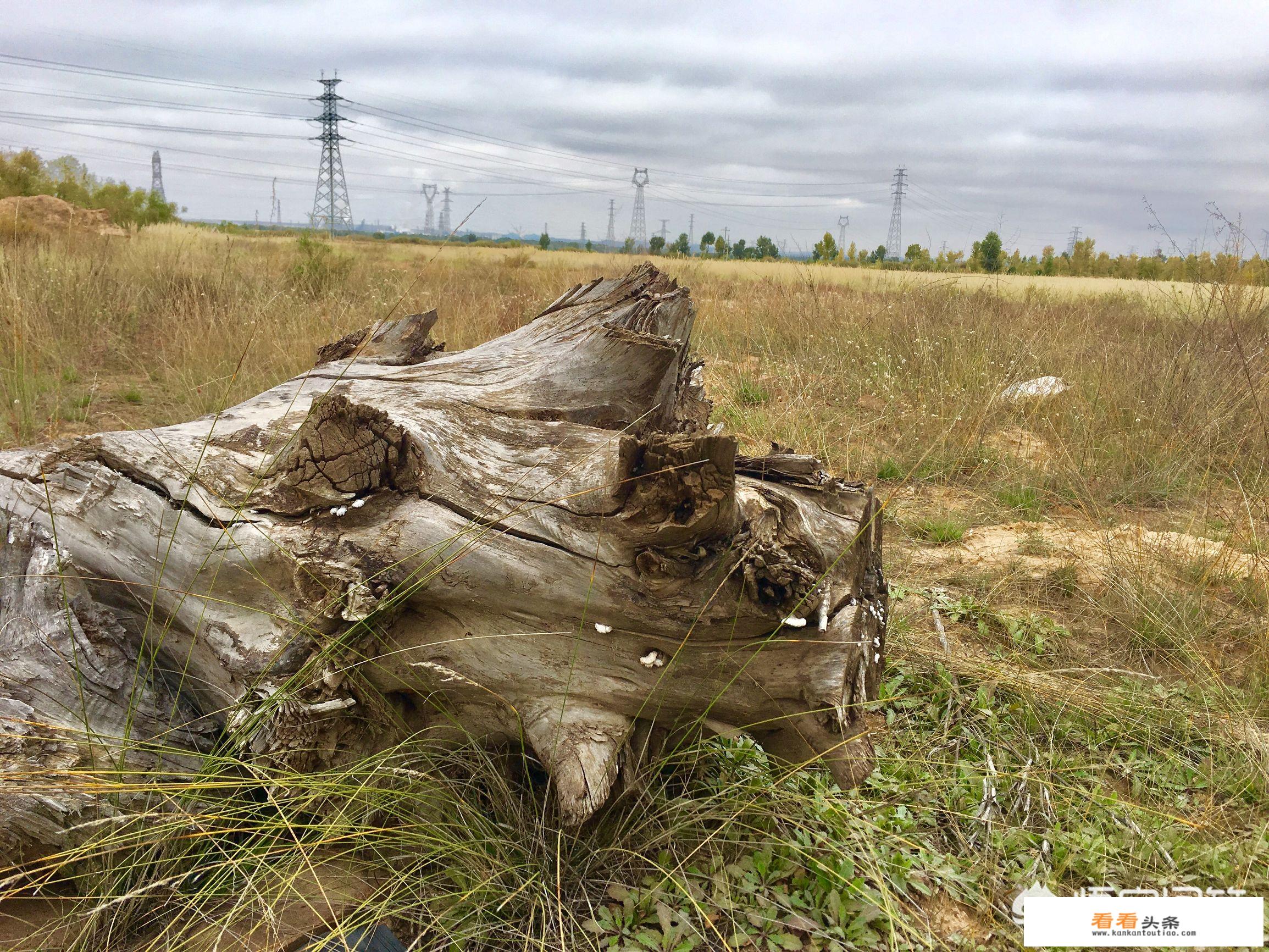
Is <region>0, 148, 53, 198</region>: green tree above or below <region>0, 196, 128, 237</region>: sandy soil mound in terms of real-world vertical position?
above

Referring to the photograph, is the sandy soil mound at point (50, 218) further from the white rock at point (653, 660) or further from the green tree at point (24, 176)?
the white rock at point (653, 660)

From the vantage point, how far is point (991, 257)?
1492 centimetres

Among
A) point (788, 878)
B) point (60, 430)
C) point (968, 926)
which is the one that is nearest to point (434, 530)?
point (788, 878)

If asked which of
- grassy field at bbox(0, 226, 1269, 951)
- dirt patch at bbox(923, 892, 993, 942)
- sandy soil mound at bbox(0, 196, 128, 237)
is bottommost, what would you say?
dirt patch at bbox(923, 892, 993, 942)

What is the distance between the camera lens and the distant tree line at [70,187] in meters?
17.0

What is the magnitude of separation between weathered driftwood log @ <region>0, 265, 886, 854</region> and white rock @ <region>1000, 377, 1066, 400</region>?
4293mm

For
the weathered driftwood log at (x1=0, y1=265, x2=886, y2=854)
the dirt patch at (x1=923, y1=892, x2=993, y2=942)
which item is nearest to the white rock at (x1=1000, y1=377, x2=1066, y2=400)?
the weathered driftwood log at (x1=0, y1=265, x2=886, y2=854)

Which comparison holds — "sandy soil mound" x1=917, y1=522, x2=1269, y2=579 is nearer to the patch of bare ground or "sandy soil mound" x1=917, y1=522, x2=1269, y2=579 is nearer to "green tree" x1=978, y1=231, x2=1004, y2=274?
the patch of bare ground

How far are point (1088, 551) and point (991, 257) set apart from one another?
1324 cm

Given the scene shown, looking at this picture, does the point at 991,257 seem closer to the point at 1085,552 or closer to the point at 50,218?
the point at 1085,552

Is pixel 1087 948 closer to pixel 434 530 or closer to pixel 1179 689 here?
pixel 1179 689

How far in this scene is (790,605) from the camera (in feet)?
5.81

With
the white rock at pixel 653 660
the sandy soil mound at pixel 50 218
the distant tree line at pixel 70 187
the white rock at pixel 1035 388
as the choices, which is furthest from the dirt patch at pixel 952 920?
the distant tree line at pixel 70 187

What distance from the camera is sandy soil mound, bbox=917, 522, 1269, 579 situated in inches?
126
